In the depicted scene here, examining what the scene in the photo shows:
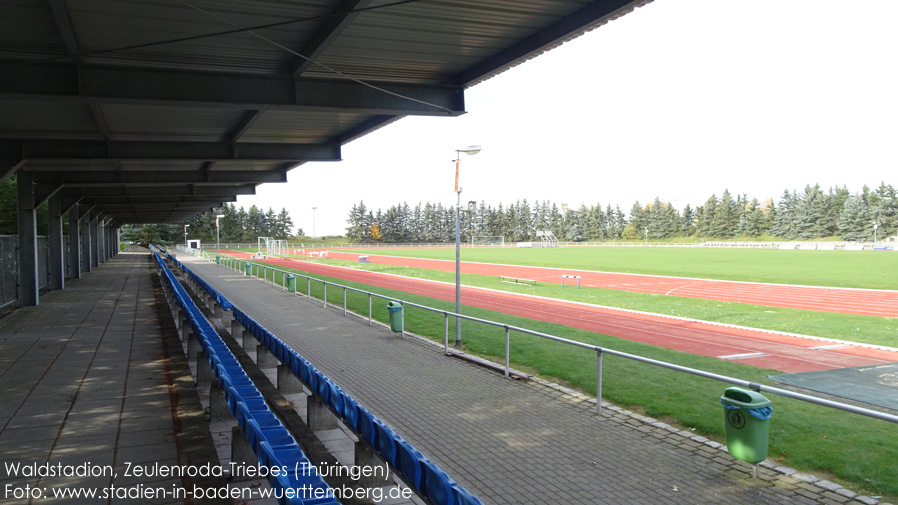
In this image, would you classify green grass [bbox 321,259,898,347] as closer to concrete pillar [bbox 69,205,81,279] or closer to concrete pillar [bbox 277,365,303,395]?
concrete pillar [bbox 277,365,303,395]

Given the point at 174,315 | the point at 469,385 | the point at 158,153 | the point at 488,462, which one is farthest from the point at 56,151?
the point at 488,462

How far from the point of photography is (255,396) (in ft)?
18.2

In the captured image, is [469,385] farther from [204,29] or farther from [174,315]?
[174,315]

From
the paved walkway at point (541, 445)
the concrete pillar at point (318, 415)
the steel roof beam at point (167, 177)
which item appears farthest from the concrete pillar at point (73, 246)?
the concrete pillar at point (318, 415)

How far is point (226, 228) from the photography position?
112312 millimetres

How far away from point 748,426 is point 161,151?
1419 centimetres

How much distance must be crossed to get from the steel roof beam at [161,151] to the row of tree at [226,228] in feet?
264

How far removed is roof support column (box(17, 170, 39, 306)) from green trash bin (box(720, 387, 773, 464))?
1944 centimetres

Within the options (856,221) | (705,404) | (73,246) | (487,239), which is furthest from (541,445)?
(487,239)

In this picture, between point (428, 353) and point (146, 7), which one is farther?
point (428, 353)

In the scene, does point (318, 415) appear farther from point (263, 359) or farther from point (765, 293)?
point (765, 293)

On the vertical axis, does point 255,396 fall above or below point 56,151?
below

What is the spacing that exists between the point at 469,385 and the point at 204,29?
5.98m

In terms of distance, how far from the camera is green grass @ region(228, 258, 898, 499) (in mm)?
5887
